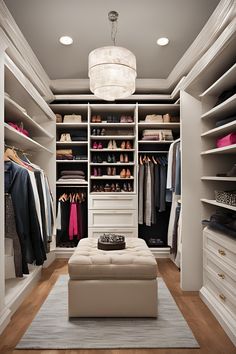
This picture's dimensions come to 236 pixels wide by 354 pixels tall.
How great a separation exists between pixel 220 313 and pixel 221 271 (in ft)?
1.05

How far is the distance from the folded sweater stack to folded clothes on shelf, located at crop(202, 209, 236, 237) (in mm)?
2192

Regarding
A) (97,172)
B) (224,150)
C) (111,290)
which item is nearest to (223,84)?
(224,150)

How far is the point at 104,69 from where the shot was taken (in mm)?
2477

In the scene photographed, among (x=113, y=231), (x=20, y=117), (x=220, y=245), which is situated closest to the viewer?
(x=220, y=245)

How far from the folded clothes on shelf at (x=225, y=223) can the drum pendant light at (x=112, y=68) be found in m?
1.48

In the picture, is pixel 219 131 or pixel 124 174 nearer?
pixel 219 131

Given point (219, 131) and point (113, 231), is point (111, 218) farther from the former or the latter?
point (219, 131)

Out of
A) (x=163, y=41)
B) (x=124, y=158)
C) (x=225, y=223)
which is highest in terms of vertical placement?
(x=163, y=41)

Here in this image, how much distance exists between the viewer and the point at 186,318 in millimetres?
2277

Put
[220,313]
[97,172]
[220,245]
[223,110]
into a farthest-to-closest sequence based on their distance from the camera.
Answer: [97,172] < [223,110] < [220,245] < [220,313]

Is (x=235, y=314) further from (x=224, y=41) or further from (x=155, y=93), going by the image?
(x=155, y=93)

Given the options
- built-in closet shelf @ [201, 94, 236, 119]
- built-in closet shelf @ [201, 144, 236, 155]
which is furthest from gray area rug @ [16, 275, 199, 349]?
built-in closet shelf @ [201, 94, 236, 119]


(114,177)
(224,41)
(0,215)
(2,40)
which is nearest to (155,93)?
(114,177)

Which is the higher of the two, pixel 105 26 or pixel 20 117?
pixel 105 26
